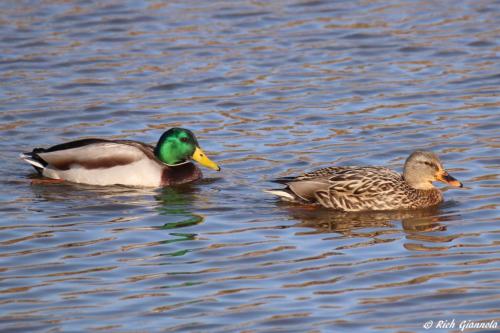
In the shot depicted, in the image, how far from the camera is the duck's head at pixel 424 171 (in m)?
12.5

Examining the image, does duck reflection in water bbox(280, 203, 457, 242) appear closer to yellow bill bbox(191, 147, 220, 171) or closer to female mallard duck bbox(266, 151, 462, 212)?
female mallard duck bbox(266, 151, 462, 212)

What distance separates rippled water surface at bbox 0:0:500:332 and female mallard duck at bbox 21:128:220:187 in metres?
0.23

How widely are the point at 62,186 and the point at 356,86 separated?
454 cm

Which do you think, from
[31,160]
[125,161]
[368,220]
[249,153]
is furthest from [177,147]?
[368,220]

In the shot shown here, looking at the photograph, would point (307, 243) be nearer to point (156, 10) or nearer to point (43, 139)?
point (43, 139)

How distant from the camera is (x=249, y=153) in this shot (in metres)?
14.4

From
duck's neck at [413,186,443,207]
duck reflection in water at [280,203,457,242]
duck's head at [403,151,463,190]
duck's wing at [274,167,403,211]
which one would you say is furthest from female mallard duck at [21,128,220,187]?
duck's neck at [413,186,443,207]

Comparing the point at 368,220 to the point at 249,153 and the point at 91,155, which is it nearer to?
the point at 249,153

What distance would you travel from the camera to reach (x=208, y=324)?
9023mm

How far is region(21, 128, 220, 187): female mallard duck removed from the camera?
1398cm

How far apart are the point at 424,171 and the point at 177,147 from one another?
9.56ft

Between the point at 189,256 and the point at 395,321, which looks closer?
the point at 395,321

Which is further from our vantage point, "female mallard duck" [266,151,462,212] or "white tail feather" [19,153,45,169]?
"white tail feather" [19,153,45,169]

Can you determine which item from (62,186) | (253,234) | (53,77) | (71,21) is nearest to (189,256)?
(253,234)
